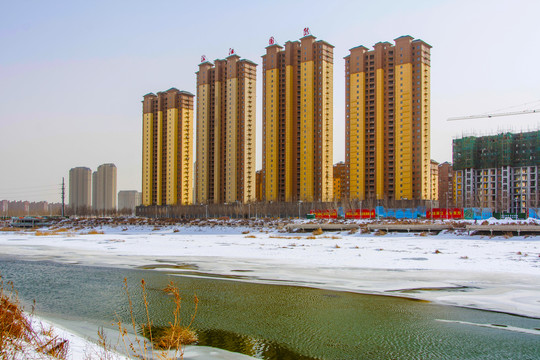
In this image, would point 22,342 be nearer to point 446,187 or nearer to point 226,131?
point 226,131

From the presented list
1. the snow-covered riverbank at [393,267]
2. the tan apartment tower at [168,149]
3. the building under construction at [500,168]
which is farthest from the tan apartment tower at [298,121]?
the snow-covered riverbank at [393,267]

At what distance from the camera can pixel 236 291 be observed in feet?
52.3

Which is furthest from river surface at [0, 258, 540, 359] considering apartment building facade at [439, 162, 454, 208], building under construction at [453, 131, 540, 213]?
apartment building facade at [439, 162, 454, 208]

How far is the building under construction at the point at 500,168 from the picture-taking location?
4789 inches

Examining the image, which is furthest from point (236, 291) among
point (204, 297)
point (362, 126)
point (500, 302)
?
point (362, 126)

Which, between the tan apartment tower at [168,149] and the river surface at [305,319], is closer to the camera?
the river surface at [305,319]

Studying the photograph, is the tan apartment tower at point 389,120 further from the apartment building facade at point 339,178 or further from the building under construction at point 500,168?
the apartment building facade at point 339,178

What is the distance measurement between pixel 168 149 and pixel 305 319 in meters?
134

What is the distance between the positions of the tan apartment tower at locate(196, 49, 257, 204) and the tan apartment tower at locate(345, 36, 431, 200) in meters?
29.4

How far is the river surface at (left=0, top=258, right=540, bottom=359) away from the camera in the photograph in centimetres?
966

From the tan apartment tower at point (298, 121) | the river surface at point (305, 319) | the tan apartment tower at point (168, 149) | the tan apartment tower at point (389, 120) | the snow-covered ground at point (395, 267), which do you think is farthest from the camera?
the tan apartment tower at point (168, 149)

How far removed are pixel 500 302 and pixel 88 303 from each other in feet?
43.1

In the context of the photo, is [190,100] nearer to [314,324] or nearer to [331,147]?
[331,147]

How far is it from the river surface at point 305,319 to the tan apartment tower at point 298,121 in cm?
9487
